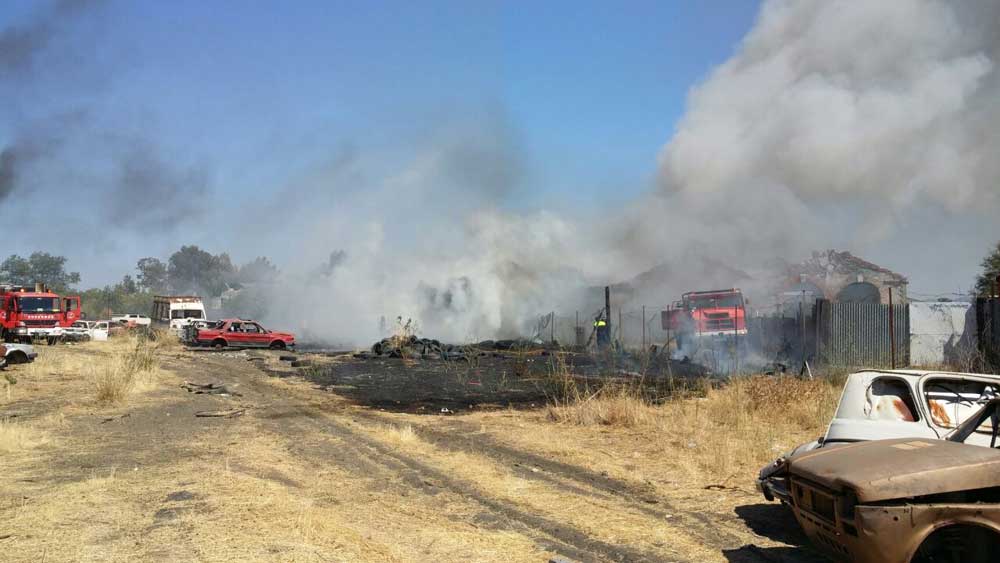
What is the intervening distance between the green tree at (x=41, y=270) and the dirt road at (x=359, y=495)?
290 feet

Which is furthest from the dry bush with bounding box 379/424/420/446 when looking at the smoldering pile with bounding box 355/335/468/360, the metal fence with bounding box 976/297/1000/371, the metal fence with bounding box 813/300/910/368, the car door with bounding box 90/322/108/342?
the car door with bounding box 90/322/108/342

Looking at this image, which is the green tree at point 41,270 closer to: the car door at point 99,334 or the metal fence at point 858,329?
the car door at point 99,334

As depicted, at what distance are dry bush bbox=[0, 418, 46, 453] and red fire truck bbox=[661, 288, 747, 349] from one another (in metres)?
19.9

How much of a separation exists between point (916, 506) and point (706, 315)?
2272cm

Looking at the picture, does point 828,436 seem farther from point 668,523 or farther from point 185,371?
point 185,371

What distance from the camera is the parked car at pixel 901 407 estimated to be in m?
5.73

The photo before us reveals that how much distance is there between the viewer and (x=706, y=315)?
84.8 ft

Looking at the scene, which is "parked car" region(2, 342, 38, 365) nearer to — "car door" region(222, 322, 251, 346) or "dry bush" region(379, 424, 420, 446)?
"car door" region(222, 322, 251, 346)

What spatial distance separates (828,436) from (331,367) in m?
19.5

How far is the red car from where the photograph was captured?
33.0 meters

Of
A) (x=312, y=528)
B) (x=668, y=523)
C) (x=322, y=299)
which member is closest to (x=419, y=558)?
(x=312, y=528)

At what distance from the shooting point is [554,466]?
8469mm

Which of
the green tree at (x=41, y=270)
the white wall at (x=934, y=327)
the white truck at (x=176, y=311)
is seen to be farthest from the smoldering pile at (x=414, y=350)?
the green tree at (x=41, y=270)

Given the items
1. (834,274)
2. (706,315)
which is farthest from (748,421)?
(834,274)
